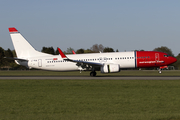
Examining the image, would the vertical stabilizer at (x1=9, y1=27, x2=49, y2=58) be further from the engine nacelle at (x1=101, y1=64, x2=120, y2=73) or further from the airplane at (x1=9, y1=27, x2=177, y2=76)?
the engine nacelle at (x1=101, y1=64, x2=120, y2=73)

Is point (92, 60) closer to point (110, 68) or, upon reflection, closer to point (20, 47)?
point (110, 68)

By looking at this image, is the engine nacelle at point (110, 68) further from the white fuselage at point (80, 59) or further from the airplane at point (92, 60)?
the white fuselage at point (80, 59)

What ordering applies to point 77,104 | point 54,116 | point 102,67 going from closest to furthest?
point 54,116 < point 77,104 < point 102,67

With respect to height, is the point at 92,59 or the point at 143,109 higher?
the point at 92,59

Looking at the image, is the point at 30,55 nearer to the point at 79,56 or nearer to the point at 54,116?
the point at 79,56

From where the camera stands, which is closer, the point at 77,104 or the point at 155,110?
the point at 155,110

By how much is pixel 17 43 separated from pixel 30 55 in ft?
9.84

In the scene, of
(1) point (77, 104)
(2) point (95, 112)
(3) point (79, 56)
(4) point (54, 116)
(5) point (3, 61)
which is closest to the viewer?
(4) point (54, 116)

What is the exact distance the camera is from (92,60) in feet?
114

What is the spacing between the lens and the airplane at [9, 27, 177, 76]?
33.5 metres

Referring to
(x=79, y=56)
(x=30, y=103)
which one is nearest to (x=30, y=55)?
(x=79, y=56)

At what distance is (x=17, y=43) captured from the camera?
37.7m

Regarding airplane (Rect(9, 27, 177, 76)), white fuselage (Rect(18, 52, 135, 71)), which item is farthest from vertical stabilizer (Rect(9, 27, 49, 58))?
white fuselage (Rect(18, 52, 135, 71))

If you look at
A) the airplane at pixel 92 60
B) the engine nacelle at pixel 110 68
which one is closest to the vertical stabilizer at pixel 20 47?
the airplane at pixel 92 60
